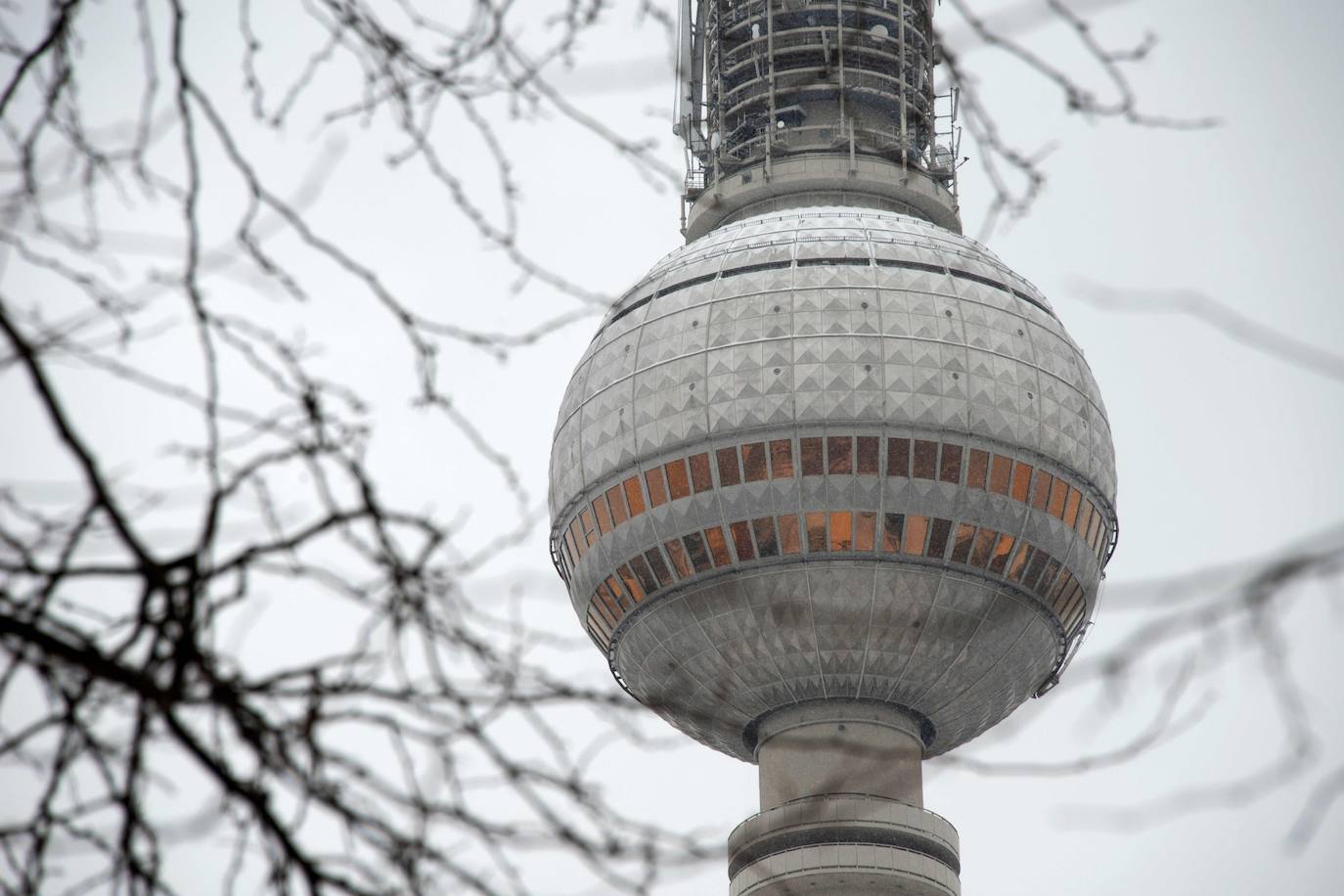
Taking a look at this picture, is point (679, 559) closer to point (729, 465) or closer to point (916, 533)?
point (729, 465)

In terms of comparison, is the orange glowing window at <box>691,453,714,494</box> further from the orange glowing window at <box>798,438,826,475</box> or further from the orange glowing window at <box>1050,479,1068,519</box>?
the orange glowing window at <box>1050,479,1068,519</box>

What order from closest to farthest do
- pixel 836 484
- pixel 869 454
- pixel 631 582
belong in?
1. pixel 836 484
2. pixel 869 454
3. pixel 631 582

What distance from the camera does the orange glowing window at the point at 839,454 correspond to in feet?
175

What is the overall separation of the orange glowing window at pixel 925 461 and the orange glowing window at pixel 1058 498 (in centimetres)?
390

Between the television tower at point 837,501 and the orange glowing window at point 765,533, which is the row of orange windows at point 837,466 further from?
the orange glowing window at point 765,533

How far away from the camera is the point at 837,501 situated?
5284 centimetres

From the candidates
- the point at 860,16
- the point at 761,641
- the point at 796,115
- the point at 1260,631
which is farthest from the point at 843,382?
the point at 1260,631

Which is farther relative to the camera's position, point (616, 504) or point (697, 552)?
point (616, 504)

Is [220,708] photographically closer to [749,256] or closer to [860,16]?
[860,16]

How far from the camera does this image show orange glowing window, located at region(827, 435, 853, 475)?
2099 inches

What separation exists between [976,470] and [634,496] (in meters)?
9.03

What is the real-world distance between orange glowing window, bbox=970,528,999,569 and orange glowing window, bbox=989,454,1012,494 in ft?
3.85

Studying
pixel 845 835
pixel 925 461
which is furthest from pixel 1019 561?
pixel 845 835

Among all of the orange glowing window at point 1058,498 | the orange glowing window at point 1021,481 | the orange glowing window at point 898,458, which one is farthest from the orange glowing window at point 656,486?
the orange glowing window at point 1058,498
